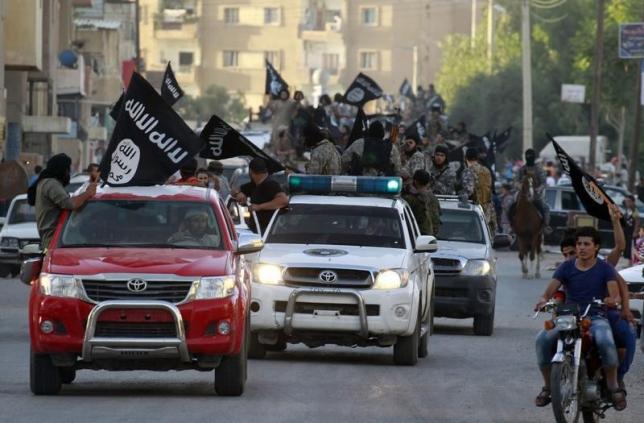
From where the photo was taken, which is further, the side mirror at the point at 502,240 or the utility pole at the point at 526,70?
the utility pole at the point at 526,70

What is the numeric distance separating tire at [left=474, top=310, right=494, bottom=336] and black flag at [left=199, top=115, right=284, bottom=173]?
3.01 m

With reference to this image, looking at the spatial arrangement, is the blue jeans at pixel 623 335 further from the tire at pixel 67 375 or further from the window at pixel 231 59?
the window at pixel 231 59

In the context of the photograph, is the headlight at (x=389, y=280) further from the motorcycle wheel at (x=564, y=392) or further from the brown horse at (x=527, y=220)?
the brown horse at (x=527, y=220)

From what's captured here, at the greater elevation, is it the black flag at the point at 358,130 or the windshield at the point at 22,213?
the black flag at the point at 358,130

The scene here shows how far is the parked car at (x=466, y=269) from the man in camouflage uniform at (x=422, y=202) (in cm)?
72

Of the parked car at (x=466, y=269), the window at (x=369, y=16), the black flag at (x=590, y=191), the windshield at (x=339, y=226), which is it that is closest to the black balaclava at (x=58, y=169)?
the windshield at (x=339, y=226)

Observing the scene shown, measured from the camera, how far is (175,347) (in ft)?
47.8

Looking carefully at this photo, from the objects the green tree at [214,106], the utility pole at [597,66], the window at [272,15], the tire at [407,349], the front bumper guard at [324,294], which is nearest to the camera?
the front bumper guard at [324,294]

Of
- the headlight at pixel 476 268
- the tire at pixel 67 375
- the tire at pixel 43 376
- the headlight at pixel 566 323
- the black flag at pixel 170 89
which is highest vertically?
the black flag at pixel 170 89

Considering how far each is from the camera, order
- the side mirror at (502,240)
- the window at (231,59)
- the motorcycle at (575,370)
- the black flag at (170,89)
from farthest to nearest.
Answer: the window at (231,59), the black flag at (170,89), the side mirror at (502,240), the motorcycle at (575,370)

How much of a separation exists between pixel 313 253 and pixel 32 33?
120 feet

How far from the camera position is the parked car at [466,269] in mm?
23406

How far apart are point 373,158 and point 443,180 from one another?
433cm

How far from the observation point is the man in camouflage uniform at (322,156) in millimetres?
24000
